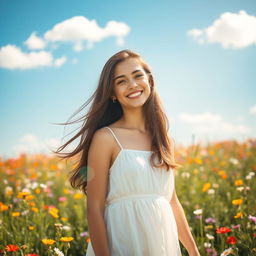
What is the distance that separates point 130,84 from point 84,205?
7.07ft

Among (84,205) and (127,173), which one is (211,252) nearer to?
(127,173)

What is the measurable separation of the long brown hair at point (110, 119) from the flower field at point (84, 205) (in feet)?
1.44

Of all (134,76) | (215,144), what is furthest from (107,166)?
(215,144)

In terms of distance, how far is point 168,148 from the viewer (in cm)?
218

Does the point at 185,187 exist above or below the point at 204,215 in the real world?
above

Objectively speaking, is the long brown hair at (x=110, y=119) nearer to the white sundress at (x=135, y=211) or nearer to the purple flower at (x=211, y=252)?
the white sundress at (x=135, y=211)

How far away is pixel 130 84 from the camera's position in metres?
2.10

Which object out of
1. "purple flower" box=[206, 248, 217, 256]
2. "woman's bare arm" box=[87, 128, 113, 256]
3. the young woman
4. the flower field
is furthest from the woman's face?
"purple flower" box=[206, 248, 217, 256]

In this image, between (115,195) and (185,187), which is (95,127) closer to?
(115,195)

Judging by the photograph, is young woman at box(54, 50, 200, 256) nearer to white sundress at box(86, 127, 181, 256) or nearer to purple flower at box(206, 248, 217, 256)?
white sundress at box(86, 127, 181, 256)

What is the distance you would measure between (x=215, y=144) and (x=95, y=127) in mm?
4805

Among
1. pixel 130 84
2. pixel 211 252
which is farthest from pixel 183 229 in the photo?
pixel 130 84

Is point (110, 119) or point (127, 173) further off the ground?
point (110, 119)

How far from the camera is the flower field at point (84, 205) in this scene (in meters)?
2.49
